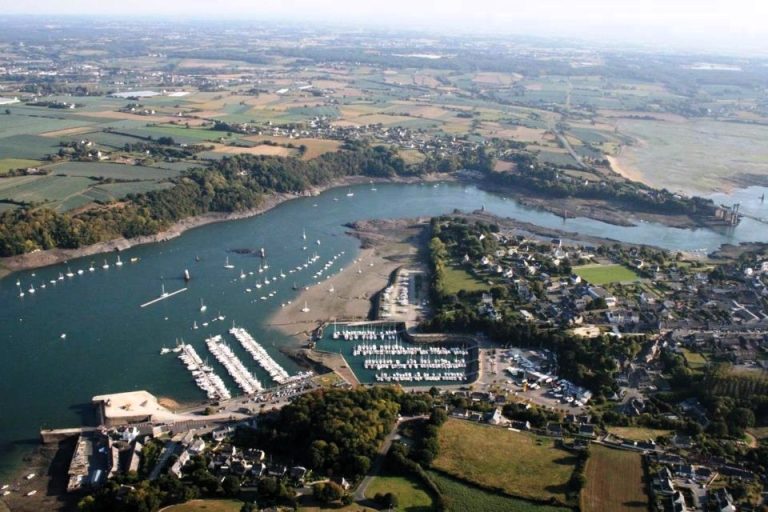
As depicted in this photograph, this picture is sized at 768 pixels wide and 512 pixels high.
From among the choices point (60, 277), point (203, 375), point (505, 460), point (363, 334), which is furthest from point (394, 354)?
point (60, 277)

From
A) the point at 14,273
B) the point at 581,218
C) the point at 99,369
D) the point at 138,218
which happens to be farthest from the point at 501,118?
the point at 99,369

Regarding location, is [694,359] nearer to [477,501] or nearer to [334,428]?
[477,501]

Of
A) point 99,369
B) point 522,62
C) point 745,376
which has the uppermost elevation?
point 522,62

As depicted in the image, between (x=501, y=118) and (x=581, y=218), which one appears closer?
(x=581, y=218)

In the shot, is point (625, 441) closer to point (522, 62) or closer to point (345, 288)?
point (345, 288)

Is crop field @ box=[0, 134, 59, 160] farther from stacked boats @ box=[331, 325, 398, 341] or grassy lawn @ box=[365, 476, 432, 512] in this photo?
grassy lawn @ box=[365, 476, 432, 512]

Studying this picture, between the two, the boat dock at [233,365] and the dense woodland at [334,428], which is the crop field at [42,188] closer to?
the boat dock at [233,365]
